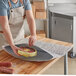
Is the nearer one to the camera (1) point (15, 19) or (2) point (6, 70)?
(2) point (6, 70)

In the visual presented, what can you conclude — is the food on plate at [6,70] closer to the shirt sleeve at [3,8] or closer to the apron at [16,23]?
the shirt sleeve at [3,8]

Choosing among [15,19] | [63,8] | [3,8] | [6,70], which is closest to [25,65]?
[6,70]

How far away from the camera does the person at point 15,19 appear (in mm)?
2198

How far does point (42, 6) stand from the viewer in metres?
4.06

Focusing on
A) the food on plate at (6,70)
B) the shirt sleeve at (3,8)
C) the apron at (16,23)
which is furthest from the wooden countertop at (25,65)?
the apron at (16,23)

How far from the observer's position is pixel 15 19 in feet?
8.54

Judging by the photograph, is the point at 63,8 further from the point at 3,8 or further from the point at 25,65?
the point at 25,65

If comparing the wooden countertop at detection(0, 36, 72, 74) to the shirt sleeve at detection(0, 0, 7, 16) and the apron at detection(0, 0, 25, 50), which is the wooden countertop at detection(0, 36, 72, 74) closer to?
the shirt sleeve at detection(0, 0, 7, 16)

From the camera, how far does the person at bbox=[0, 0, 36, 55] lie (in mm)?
2198

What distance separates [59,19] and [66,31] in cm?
26

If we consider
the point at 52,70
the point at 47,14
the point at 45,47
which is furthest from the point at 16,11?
the point at 47,14

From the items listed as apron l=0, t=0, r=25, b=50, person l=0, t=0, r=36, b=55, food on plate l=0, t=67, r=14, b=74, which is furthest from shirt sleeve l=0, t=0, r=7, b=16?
food on plate l=0, t=67, r=14, b=74

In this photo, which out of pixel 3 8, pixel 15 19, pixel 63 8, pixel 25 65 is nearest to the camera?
pixel 25 65

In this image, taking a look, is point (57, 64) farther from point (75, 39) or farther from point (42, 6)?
point (42, 6)
